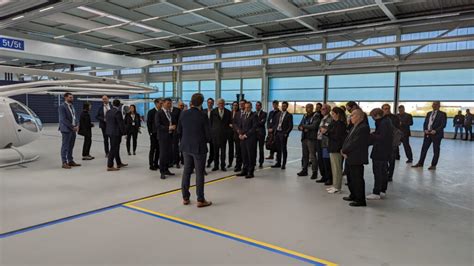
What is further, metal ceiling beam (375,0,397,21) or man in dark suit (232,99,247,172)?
metal ceiling beam (375,0,397,21)

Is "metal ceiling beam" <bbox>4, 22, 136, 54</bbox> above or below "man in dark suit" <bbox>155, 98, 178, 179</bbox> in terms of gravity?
above

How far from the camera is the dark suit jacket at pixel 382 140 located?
14.9 feet

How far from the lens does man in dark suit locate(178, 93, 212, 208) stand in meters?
4.07

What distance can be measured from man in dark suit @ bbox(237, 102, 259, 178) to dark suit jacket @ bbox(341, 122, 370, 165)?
2.13 meters

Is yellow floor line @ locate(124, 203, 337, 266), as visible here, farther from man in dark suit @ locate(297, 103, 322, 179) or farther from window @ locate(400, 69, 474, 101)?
window @ locate(400, 69, 474, 101)

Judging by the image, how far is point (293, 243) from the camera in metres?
3.04

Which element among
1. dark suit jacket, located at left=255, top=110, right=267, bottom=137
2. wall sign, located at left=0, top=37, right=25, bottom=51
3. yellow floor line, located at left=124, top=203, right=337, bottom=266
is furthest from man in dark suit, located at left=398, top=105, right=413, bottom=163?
wall sign, located at left=0, top=37, right=25, bottom=51

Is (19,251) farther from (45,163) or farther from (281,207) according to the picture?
(45,163)

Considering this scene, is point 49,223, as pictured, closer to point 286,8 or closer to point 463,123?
point 286,8

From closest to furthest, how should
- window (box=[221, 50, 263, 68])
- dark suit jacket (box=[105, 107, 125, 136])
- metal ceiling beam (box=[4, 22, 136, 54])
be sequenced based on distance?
dark suit jacket (box=[105, 107, 125, 136]) < metal ceiling beam (box=[4, 22, 136, 54]) < window (box=[221, 50, 263, 68])

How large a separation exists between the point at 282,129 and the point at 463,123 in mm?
12741

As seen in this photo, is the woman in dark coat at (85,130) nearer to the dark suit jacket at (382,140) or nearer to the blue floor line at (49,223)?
the blue floor line at (49,223)

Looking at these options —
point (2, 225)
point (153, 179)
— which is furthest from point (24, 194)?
point (153, 179)

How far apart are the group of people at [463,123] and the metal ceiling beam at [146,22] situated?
45.2 ft
